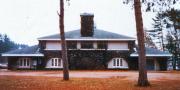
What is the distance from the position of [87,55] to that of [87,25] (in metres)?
4.96

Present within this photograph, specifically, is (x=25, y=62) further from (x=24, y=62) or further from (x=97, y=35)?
(x=97, y=35)

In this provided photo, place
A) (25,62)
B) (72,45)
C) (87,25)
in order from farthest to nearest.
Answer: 1. (87,25)
2. (25,62)
3. (72,45)

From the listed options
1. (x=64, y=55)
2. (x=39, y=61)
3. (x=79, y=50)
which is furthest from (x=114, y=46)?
(x=64, y=55)

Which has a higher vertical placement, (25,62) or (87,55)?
(87,55)

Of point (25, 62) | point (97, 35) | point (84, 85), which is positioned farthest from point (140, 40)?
point (25, 62)

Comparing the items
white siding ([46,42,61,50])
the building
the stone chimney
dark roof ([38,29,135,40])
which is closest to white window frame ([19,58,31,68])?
the building

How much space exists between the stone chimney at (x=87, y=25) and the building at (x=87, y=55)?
2.33 feet

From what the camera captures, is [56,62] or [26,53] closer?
[26,53]

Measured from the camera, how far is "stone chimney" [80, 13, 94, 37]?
56.9 meters

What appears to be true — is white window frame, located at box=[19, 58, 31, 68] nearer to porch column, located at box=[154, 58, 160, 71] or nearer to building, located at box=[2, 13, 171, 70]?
building, located at box=[2, 13, 171, 70]

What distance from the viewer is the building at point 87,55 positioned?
55.4 meters

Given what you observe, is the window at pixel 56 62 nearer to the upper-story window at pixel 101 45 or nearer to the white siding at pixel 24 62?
the white siding at pixel 24 62

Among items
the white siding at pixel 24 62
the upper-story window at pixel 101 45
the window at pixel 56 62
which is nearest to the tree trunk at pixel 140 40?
the upper-story window at pixel 101 45

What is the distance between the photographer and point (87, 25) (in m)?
57.8
